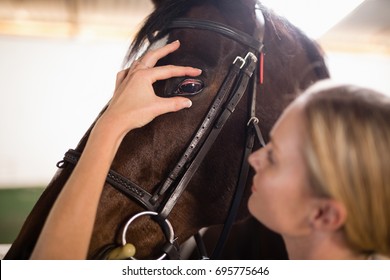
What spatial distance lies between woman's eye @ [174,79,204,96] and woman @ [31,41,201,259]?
0.03 m

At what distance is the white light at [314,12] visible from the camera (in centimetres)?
69

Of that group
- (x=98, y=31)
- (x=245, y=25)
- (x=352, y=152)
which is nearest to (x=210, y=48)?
(x=245, y=25)

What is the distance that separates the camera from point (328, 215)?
0.42 metres

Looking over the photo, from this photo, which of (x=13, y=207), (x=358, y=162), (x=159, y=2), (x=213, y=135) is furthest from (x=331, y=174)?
(x=13, y=207)

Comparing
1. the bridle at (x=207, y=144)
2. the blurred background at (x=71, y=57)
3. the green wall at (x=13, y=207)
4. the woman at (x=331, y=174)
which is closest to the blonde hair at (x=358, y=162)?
the woman at (x=331, y=174)

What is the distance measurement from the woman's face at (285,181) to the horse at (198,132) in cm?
10

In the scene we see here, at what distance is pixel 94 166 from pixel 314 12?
60 cm

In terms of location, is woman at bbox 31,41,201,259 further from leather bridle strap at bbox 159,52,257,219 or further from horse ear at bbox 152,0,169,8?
horse ear at bbox 152,0,169,8

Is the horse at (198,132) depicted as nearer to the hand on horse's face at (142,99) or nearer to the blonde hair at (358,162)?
the hand on horse's face at (142,99)

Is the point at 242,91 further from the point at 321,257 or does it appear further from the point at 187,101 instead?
the point at 321,257

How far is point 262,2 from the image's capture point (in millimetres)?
666

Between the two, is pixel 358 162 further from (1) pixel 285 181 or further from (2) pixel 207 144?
(2) pixel 207 144

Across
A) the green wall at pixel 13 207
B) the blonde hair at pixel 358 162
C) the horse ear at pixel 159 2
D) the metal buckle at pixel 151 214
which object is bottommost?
the green wall at pixel 13 207
